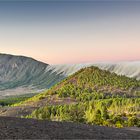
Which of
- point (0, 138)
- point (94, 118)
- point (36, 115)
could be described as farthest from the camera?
point (36, 115)

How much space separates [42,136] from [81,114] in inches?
5175

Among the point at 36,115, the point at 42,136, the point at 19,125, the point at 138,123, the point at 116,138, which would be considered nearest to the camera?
the point at 42,136

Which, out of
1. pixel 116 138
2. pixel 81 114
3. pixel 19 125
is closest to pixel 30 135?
pixel 19 125

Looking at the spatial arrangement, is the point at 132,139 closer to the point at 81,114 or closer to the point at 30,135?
the point at 30,135

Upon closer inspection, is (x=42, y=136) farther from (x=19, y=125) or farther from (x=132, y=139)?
(x=132, y=139)

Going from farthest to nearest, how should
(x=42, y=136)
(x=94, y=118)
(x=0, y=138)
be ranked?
(x=94, y=118) < (x=42, y=136) < (x=0, y=138)

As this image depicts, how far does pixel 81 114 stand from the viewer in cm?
17675

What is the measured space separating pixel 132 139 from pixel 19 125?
695 inches

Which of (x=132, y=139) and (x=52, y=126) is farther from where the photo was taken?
(x=52, y=126)

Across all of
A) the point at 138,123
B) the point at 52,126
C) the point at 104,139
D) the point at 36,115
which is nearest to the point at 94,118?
the point at 138,123

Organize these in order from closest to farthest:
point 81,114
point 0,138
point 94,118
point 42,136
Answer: point 0,138 < point 42,136 < point 94,118 < point 81,114

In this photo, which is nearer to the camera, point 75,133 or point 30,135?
point 30,135

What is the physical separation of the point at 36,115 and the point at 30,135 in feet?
498

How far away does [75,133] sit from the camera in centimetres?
5219
